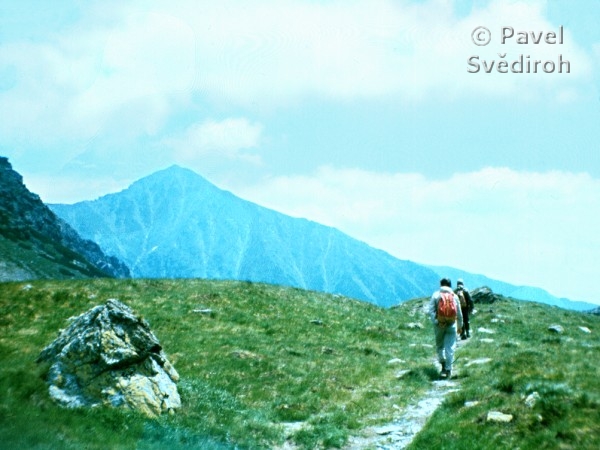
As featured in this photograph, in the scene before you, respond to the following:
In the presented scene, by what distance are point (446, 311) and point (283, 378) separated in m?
6.59

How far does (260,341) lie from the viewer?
23.3 meters

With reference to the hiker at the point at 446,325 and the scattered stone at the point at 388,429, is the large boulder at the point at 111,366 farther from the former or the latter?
the hiker at the point at 446,325

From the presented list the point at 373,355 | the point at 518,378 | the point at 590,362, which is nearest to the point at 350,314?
the point at 373,355

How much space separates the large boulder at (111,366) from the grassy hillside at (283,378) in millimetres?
584

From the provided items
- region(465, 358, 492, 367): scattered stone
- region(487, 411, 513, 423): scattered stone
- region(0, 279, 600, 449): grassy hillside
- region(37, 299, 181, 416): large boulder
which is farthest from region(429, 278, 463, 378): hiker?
region(37, 299, 181, 416): large boulder

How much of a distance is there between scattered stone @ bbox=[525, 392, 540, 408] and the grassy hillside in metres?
0.15

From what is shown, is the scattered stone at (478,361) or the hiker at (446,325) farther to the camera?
the scattered stone at (478,361)

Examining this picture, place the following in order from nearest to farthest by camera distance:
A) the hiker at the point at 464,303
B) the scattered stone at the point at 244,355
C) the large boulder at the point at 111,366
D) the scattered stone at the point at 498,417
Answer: the scattered stone at the point at 498,417, the large boulder at the point at 111,366, the scattered stone at the point at 244,355, the hiker at the point at 464,303

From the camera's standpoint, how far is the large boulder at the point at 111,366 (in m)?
13.1

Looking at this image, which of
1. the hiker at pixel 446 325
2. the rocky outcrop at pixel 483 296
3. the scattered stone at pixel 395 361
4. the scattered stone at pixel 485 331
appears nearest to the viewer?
the hiker at pixel 446 325

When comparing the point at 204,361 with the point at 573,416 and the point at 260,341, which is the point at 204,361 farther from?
the point at 573,416

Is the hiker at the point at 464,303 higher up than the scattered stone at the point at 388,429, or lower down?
higher up

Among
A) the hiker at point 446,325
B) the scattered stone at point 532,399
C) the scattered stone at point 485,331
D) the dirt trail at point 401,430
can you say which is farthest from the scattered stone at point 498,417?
the scattered stone at point 485,331

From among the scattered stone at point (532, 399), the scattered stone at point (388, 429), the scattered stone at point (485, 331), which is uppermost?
the scattered stone at point (532, 399)
